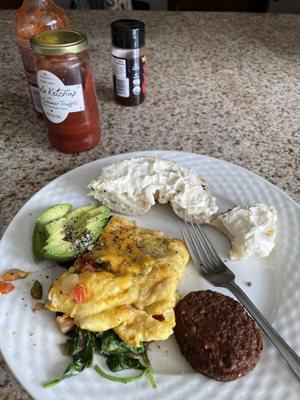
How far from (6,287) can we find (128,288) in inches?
10.7

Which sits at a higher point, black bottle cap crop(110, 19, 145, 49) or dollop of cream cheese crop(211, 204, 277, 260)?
black bottle cap crop(110, 19, 145, 49)

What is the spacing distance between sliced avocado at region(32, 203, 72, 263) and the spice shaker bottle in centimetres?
63

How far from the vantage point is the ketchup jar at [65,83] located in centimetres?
102

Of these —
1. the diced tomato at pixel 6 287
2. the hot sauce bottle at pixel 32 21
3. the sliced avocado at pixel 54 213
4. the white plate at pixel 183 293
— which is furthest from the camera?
the hot sauce bottle at pixel 32 21

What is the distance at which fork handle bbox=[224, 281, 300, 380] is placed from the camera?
2.38ft

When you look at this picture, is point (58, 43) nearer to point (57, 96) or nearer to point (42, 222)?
point (57, 96)

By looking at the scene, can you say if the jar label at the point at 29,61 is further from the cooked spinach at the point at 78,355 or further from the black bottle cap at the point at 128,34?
the cooked spinach at the point at 78,355

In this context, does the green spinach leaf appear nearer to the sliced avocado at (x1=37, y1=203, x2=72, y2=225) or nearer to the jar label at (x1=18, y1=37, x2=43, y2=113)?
the sliced avocado at (x1=37, y1=203, x2=72, y2=225)

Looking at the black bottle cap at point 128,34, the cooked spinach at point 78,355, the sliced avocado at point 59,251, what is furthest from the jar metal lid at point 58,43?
the cooked spinach at point 78,355

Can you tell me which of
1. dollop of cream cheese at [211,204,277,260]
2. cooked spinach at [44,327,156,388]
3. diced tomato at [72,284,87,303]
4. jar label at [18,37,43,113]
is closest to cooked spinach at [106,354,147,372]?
cooked spinach at [44,327,156,388]

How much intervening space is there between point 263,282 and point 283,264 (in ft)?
0.24

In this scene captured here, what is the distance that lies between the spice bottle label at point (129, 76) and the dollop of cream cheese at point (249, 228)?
2.27 ft

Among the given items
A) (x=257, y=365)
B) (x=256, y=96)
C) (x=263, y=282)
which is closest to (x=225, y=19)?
(x=256, y=96)

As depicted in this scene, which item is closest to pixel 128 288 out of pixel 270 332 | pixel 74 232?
pixel 74 232
